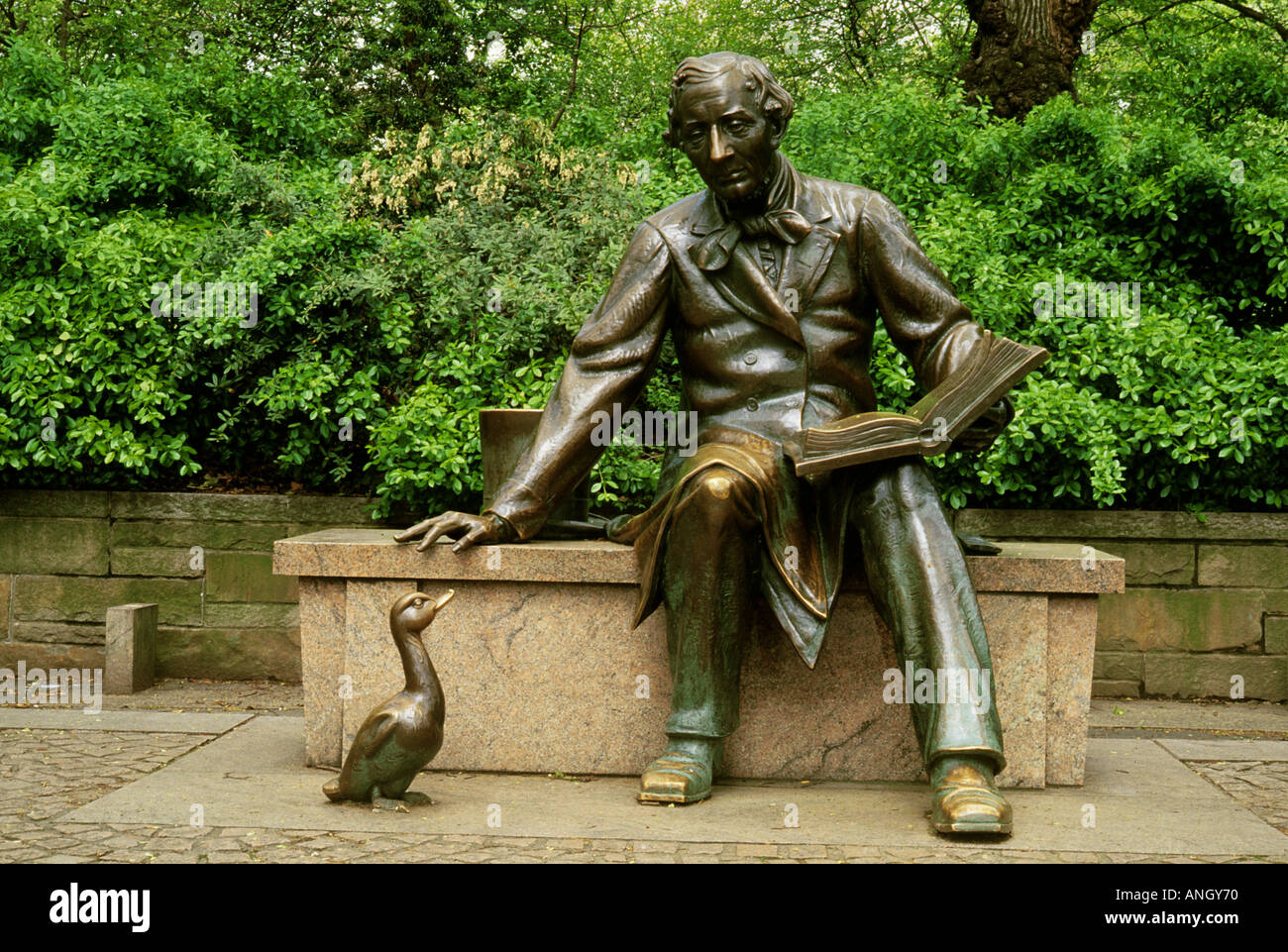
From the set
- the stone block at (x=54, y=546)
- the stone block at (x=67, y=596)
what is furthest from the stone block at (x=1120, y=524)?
the stone block at (x=54, y=546)

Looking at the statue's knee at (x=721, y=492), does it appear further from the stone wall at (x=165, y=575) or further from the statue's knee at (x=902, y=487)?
the stone wall at (x=165, y=575)

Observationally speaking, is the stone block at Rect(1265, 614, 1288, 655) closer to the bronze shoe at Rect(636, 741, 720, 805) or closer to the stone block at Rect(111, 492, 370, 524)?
the bronze shoe at Rect(636, 741, 720, 805)

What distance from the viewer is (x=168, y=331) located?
23.7 ft

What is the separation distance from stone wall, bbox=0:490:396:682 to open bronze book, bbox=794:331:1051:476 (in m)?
3.68

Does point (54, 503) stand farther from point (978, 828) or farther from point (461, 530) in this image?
point (978, 828)

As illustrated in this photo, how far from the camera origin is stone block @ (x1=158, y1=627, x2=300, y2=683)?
6.98 m

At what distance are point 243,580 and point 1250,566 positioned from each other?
16.7 feet

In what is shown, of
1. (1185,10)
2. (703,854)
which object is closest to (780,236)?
(703,854)

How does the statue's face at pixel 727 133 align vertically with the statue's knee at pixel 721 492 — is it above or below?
above

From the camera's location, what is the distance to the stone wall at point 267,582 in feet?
22.0

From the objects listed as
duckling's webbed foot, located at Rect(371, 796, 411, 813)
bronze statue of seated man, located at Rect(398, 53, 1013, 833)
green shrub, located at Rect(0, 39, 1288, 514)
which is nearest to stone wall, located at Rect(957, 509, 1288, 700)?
green shrub, located at Rect(0, 39, 1288, 514)

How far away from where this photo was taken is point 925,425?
13.0 feet

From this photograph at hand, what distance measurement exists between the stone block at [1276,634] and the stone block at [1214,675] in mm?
35

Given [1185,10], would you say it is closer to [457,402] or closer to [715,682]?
[457,402]
